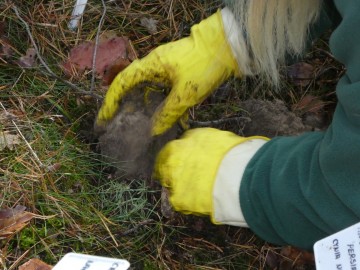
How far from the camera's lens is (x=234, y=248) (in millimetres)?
1857

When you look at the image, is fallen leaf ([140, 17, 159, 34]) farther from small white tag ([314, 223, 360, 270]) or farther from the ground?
small white tag ([314, 223, 360, 270])

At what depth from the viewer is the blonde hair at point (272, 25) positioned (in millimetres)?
1565

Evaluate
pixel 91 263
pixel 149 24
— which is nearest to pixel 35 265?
pixel 91 263

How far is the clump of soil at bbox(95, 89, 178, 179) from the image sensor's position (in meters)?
1.76

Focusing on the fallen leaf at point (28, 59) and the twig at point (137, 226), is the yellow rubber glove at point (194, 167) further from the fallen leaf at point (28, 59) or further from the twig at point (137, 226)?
the fallen leaf at point (28, 59)

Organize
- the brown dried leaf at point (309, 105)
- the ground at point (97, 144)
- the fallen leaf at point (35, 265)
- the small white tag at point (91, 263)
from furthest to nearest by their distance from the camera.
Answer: the brown dried leaf at point (309, 105)
the ground at point (97, 144)
the fallen leaf at point (35, 265)
the small white tag at point (91, 263)

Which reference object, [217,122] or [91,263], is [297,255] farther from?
[91,263]

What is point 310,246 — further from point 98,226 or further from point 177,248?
point 98,226

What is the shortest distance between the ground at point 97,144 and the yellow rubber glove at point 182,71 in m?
0.06

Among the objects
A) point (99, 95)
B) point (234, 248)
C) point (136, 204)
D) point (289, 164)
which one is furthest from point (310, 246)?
point (99, 95)

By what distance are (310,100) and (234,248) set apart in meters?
0.69

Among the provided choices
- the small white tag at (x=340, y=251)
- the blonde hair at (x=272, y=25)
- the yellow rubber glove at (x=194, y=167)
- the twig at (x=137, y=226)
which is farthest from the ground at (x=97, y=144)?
the small white tag at (x=340, y=251)

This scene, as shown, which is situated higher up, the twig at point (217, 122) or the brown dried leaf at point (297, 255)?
the twig at point (217, 122)

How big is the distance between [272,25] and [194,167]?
43 centimetres
